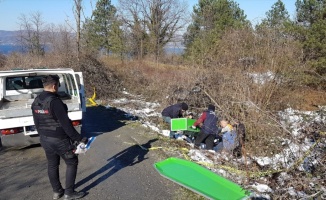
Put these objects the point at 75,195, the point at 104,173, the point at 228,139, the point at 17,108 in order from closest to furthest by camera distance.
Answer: the point at 75,195, the point at 104,173, the point at 17,108, the point at 228,139

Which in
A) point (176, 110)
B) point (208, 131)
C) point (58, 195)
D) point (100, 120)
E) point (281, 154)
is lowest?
point (100, 120)

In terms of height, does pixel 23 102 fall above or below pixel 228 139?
above

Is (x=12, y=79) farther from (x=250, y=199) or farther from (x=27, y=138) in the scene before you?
(x=250, y=199)

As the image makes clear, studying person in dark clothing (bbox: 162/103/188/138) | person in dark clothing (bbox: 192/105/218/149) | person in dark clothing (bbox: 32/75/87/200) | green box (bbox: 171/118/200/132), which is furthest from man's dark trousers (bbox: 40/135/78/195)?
person in dark clothing (bbox: 162/103/188/138)

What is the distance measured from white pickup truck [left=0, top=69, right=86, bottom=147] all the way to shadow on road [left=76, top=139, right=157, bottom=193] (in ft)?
4.03

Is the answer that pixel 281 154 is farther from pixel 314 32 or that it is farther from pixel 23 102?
pixel 314 32

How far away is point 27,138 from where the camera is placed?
6367mm

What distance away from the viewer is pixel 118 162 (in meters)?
6.16

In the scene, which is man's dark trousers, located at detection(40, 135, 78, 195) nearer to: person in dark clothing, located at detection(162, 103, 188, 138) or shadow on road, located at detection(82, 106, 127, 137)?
shadow on road, located at detection(82, 106, 127, 137)

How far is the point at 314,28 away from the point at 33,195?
14959 mm

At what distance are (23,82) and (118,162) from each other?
416 cm

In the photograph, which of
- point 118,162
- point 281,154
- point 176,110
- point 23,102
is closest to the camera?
point 118,162

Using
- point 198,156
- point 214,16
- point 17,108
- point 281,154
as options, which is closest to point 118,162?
point 198,156

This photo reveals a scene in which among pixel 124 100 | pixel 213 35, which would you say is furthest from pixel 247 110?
pixel 213 35
